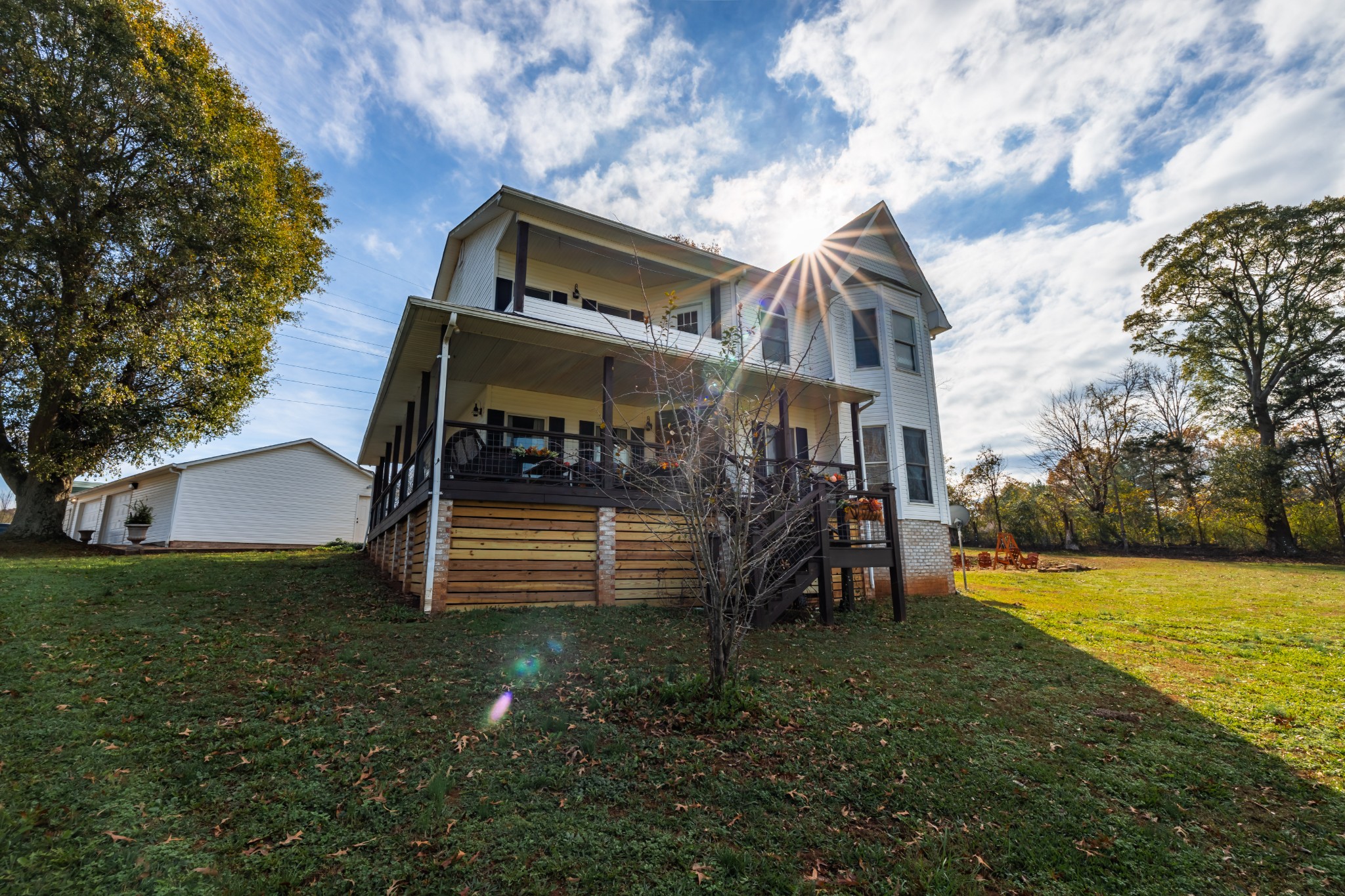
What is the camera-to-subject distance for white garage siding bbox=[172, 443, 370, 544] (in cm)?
2195

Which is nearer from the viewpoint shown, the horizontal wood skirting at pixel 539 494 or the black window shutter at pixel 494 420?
the horizontal wood skirting at pixel 539 494

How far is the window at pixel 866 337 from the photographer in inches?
606

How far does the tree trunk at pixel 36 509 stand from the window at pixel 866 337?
22630mm

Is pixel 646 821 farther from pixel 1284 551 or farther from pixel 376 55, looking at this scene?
pixel 1284 551

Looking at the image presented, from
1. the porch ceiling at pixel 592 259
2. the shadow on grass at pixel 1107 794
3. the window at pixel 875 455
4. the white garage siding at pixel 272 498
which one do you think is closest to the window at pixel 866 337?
the window at pixel 875 455

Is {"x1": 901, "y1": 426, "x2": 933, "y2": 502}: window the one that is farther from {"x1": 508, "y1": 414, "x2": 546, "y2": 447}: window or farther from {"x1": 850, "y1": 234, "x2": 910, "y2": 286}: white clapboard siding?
{"x1": 508, "y1": 414, "x2": 546, "y2": 447}: window

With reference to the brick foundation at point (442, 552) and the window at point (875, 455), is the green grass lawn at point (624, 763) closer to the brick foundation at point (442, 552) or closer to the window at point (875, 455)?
the brick foundation at point (442, 552)

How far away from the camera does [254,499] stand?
2322 centimetres

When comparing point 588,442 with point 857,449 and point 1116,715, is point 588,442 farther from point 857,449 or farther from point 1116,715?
point 1116,715

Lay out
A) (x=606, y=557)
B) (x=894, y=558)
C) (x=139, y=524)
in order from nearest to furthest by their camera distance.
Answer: (x=606, y=557) → (x=894, y=558) → (x=139, y=524)

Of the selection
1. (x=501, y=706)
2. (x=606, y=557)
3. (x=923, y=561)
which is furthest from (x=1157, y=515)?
(x=501, y=706)

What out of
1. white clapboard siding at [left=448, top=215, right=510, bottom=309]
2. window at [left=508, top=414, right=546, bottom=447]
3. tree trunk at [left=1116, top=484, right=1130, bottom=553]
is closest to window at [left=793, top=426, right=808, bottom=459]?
window at [left=508, top=414, right=546, bottom=447]

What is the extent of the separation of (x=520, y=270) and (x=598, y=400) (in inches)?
139

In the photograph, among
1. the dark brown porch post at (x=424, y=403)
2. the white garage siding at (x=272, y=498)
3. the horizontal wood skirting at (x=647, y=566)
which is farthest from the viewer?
the white garage siding at (x=272, y=498)
